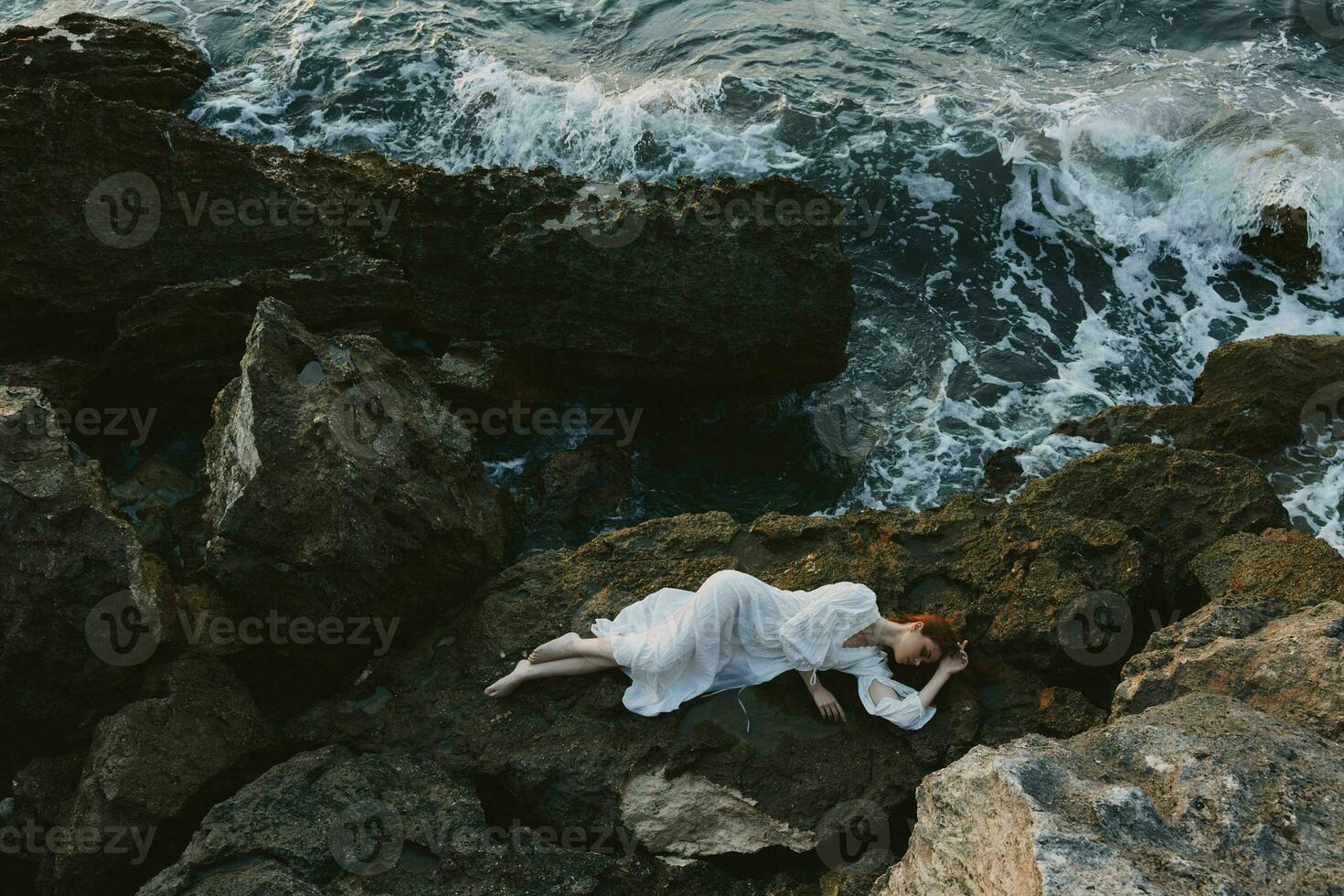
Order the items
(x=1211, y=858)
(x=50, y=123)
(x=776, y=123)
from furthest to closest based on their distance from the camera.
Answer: (x=776, y=123) → (x=50, y=123) → (x=1211, y=858)

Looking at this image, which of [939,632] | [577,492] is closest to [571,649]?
[939,632]

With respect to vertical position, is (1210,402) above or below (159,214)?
below

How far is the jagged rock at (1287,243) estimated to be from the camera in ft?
38.1

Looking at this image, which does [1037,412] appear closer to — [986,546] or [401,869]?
[986,546]

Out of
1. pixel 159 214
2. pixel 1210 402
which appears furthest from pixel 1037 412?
pixel 159 214

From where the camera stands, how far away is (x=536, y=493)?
8.33 metres

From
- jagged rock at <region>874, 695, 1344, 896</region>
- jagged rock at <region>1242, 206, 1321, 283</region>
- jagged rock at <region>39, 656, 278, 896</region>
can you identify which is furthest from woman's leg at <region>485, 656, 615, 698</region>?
jagged rock at <region>1242, 206, 1321, 283</region>

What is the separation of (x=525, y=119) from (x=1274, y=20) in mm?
10992

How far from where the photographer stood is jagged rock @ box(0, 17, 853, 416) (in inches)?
316
